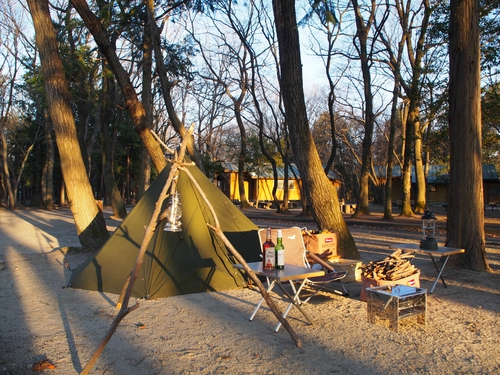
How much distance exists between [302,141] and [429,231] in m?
3.22

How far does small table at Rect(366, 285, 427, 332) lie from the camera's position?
4.99 metres

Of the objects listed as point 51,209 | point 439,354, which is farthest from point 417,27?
point 51,209

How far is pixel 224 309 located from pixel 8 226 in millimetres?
16534

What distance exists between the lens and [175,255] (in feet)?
22.8

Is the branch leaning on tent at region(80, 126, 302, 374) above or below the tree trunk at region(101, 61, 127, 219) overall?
below

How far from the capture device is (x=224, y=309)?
6023 mm

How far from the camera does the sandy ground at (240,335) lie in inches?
161

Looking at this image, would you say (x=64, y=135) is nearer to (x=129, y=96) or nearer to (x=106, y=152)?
(x=129, y=96)

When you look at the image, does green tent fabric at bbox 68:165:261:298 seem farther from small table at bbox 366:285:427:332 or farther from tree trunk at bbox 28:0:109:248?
tree trunk at bbox 28:0:109:248

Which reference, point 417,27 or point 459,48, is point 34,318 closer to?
point 459,48

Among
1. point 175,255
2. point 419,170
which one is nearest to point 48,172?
point 419,170

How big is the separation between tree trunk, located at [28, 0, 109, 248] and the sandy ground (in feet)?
12.4

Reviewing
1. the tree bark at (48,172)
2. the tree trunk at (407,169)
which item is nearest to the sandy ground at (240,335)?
the tree trunk at (407,169)

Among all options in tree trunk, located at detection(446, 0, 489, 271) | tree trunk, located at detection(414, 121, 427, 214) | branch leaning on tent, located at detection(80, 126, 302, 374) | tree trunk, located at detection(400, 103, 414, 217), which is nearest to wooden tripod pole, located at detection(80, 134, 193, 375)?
branch leaning on tent, located at detection(80, 126, 302, 374)
